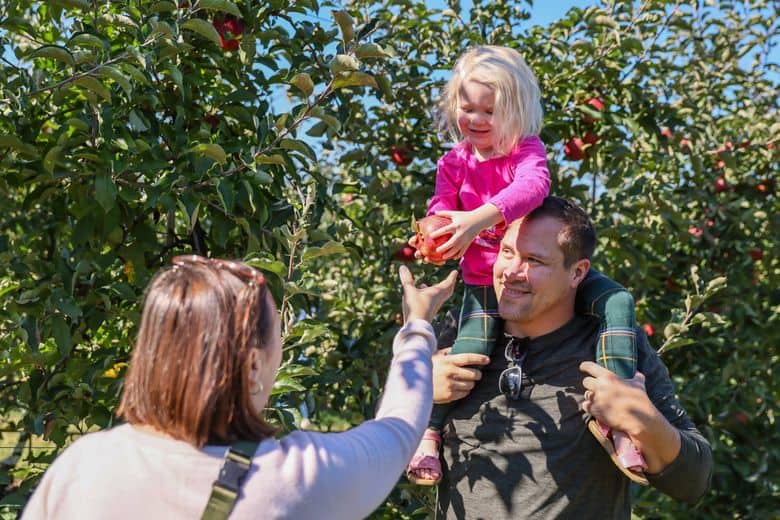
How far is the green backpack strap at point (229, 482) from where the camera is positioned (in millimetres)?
1062

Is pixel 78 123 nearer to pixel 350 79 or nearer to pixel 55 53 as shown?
pixel 55 53

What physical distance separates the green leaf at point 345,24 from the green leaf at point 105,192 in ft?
2.19

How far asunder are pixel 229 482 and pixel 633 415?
0.86 metres

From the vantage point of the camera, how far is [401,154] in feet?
10.5

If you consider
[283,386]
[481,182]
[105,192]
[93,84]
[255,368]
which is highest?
[93,84]

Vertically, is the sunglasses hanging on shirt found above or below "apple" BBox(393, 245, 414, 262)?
below

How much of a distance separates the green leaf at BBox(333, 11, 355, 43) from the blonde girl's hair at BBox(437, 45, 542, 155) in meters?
0.27

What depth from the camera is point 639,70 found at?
3.24m

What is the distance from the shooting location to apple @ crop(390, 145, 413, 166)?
126 inches

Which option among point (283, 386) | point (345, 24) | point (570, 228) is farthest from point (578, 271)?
point (345, 24)

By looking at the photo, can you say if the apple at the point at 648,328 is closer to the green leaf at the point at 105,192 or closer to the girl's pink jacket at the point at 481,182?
the girl's pink jacket at the point at 481,182

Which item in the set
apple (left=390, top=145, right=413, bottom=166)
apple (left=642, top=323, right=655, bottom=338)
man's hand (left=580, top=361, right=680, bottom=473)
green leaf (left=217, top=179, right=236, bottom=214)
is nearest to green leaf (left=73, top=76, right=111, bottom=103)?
green leaf (left=217, top=179, right=236, bottom=214)

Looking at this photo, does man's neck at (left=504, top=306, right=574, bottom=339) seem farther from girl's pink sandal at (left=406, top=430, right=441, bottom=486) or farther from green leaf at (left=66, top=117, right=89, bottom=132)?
green leaf at (left=66, top=117, right=89, bottom=132)

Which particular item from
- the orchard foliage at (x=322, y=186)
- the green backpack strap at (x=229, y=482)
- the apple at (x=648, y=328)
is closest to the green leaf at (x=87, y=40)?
the orchard foliage at (x=322, y=186)
